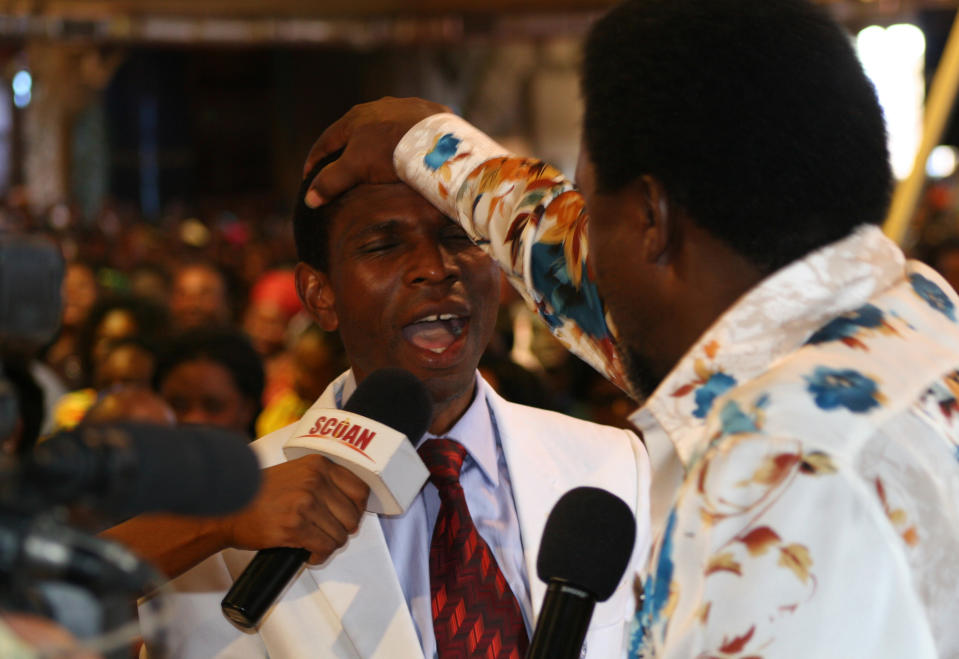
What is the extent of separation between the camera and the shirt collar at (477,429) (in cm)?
205

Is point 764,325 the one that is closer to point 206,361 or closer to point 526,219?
point 526,219

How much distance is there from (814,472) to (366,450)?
0.70 metres

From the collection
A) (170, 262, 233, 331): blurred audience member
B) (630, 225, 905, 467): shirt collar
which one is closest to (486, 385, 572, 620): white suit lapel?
(630, 225, 905, 467): shirt collar

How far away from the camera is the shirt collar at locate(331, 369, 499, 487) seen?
205cm

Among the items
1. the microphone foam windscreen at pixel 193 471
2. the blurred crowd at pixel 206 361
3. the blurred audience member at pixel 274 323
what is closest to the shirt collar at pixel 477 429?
the blurred crowd at pixel 206 361

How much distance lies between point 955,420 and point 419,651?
0.90 m

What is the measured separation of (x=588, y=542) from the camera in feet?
4.12

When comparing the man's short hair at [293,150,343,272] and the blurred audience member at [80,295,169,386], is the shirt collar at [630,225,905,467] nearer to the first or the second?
the man's short hair at [293,150,343,272]

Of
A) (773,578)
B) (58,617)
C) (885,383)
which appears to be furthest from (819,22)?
(58,617)

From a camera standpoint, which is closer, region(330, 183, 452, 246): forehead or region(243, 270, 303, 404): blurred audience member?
region(330, 183, 452, 246): forehead

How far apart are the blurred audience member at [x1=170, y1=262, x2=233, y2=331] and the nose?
476 centimetres

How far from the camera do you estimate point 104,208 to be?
2305 centimetres

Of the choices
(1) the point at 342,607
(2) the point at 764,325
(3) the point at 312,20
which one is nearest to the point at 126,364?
(1) the point at 342,607

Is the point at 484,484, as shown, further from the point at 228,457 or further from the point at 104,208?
the point at 104,208
